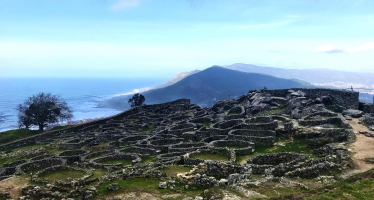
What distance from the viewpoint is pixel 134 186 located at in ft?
64.7

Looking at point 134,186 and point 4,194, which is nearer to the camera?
point 4,194

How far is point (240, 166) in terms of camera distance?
2297 centimetres

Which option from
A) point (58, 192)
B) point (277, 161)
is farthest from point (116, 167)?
point (277, 161)

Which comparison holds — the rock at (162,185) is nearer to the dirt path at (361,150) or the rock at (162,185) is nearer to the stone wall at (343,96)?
the dirt path at (361,150)

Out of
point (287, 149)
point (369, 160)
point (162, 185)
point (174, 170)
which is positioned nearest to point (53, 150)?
point (174, 170)

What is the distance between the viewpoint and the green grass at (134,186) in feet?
62.3

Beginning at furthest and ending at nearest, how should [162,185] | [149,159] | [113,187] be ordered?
[149,159] < [162,185] < [113,187]

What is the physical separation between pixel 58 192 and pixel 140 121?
150 feet

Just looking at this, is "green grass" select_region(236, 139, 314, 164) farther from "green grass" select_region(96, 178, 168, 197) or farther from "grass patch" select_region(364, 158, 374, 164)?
"green grass" select_region(96, 178, 168, 197)

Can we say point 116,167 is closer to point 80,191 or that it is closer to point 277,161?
point 80,191

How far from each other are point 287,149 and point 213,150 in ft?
24.8

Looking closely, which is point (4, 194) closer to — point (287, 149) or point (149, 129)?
point (287, 149)

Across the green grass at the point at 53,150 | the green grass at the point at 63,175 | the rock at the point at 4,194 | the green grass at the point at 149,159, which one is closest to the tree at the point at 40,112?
the green grass at the point at 53,150

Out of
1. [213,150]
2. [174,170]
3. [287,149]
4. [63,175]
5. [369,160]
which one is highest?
[369,160]
